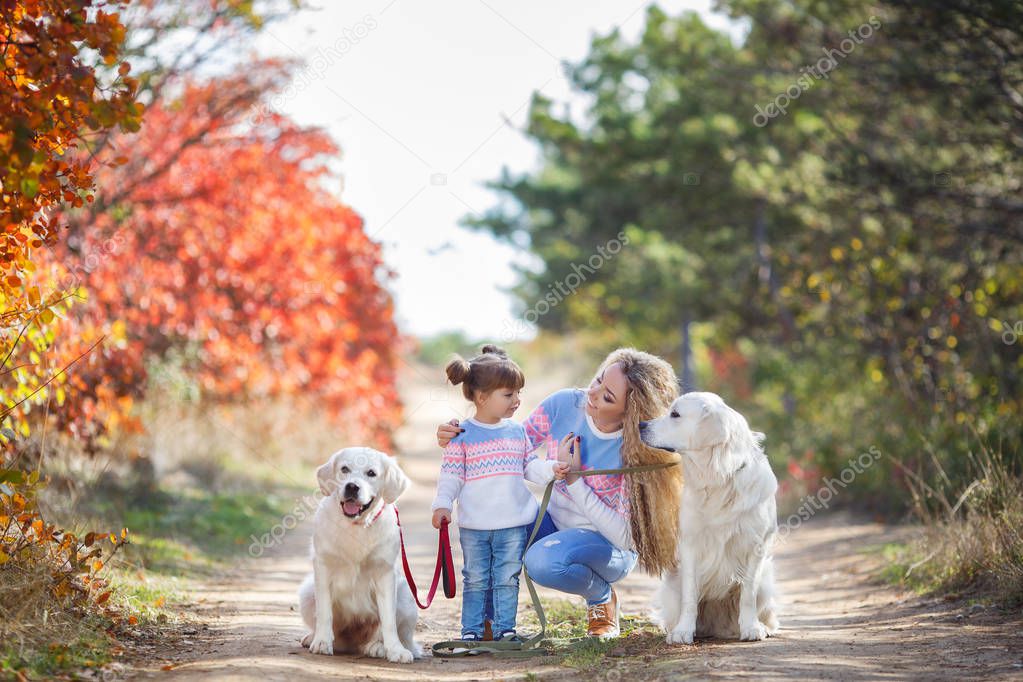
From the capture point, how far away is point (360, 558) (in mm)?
5289

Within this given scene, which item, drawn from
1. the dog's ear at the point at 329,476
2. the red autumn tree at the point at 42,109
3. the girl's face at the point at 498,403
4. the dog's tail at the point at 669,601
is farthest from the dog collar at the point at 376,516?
the red autumn tree at the point at 42,109

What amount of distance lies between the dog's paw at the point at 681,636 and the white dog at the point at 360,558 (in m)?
1.32

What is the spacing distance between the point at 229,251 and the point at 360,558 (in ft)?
30.8

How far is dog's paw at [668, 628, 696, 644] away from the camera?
545 cm

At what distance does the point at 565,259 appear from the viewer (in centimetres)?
2366

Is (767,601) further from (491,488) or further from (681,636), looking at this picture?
(491,488)

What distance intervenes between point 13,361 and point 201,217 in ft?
24.7

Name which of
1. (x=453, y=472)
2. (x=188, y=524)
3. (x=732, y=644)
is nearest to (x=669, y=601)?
(x=732, y=644)

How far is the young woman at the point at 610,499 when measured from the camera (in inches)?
225

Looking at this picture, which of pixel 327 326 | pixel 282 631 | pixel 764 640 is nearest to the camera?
pixel 764 640

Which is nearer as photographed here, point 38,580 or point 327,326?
point 38,580

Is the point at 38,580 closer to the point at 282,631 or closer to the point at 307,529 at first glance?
the point at 282,631

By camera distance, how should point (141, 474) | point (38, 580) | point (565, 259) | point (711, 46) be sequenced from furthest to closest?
point (565, 259) → point (711, 46) → point (141, 474) → point (38, 580)

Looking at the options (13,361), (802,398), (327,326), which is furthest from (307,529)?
(802,398)
